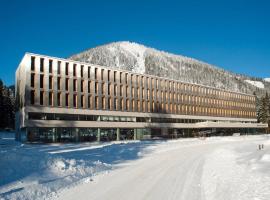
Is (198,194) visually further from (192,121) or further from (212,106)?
(212,106)

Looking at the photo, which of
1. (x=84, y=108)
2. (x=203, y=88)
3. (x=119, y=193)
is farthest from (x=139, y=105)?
(x=119, y=193)

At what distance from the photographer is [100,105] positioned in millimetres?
70500

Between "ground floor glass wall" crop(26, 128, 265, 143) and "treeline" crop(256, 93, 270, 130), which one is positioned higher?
"treeline" crop(256, 93, 270, 130)

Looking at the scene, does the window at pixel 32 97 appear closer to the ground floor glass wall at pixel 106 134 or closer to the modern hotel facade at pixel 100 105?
the modern hotel facade at pixel 100 105

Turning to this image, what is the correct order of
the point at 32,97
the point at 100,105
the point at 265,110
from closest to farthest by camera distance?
the point at 32,97 < the point at 100,105 < the point at 265,110

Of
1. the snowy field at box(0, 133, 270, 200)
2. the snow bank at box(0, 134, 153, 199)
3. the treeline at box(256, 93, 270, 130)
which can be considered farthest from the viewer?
the treeline at box(256, 93, 270, 130)

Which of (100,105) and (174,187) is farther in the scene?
(100,105)

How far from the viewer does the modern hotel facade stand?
196ft

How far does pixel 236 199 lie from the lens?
38.7 ft

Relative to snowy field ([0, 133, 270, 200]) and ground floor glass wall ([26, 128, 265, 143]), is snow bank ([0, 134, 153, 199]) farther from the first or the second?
ground floor glass wall ([26, 128, 265, 143])

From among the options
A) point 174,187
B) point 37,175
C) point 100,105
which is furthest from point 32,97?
point 174,187

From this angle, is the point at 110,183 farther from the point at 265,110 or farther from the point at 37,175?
the point at 265,110

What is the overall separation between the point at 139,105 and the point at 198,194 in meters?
67.1

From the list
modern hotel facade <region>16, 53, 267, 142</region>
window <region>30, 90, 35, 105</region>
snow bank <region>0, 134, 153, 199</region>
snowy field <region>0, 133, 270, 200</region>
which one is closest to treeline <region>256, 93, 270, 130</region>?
modern hotel facade <region>16, 53, 267, 142</region>
